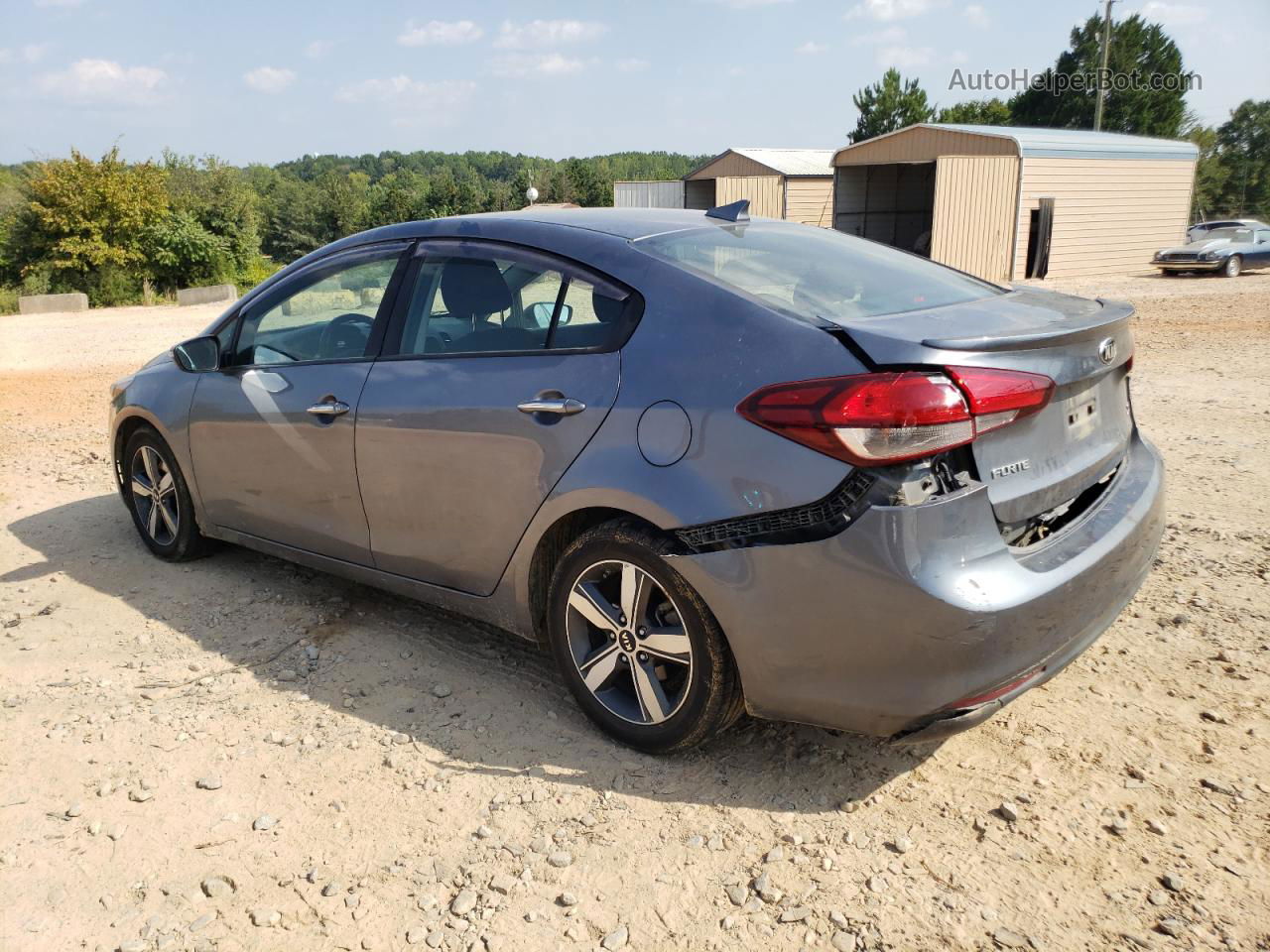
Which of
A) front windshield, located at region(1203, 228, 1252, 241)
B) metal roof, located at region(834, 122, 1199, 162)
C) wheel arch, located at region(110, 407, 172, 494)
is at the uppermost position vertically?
metal roof, located at region(834, 122, 1199, 162)

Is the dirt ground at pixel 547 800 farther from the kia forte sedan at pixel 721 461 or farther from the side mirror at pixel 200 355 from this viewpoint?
the side mirror at pixel 200 355

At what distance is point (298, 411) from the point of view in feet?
13.3

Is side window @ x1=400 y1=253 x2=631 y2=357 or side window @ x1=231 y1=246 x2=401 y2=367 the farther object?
side window @ x1=231 y1=246 x2=401 y2=367

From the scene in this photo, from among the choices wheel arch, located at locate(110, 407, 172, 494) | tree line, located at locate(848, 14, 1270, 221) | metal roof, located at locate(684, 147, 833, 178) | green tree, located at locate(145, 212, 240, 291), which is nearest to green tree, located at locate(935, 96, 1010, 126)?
tree line, located at locate(848, 14, 1270, 221)

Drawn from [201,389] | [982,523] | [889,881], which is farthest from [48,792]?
[982,523]

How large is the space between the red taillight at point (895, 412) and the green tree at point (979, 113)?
69671 millimetres

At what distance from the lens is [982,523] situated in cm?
260

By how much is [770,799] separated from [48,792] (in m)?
2.31

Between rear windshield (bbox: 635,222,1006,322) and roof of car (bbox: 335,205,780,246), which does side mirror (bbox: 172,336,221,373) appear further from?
rear windshield (bbox: 635,222,1006,322)

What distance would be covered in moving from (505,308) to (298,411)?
3.63 ft

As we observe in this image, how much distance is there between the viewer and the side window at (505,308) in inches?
126

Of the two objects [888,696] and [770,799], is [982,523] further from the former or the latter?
[770,799]

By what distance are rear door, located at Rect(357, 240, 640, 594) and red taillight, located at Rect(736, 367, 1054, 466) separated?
68cm

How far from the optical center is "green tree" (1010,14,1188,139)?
60.0m
